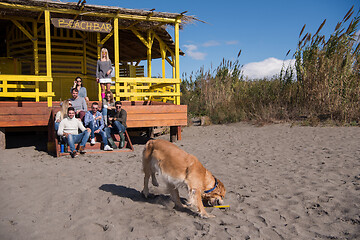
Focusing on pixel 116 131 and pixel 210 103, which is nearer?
pixel 116 131

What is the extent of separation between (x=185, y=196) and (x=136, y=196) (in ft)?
2.37

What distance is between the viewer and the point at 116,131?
7.50 metres

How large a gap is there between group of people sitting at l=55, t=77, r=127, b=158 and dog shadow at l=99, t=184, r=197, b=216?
2.53 m

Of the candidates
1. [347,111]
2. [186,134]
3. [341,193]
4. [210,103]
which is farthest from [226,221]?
[210,103]

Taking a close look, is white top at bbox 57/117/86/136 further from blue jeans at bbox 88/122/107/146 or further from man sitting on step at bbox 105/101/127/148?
man sitting on step at bbox 105/101/127/148

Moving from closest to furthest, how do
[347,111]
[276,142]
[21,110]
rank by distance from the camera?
[21,110] < [276,142] < [347,111]

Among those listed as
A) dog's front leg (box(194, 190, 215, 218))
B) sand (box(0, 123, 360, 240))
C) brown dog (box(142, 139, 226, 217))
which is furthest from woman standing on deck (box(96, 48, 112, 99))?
dog's front leg (box(194, 190, 215, 218))

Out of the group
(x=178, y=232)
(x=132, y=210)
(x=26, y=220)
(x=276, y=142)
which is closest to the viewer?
(x=178, y=232)

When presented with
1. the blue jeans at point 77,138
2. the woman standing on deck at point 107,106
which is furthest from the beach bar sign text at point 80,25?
the blue jeans at point 77,138

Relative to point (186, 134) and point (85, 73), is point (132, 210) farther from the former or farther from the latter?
point (85, 73)

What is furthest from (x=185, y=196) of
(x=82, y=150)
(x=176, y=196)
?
(x=82, y=150)

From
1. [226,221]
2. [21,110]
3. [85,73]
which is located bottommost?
[226,221]

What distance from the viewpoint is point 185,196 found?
4.11m

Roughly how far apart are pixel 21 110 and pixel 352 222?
24.3ft
